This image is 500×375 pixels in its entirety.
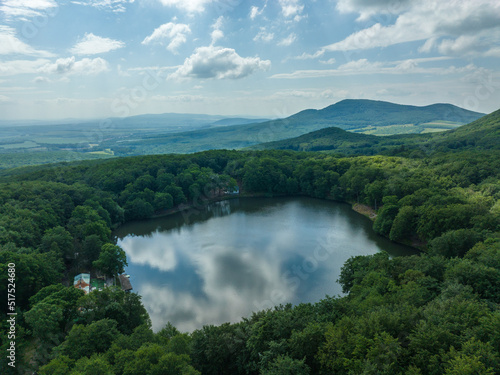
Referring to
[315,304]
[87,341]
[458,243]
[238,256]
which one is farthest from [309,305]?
[238,256]

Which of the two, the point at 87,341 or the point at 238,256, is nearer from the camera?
the point at 87,341

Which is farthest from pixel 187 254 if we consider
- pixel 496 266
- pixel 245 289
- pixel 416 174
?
pixel 416 174

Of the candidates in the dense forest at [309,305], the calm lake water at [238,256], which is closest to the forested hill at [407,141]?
the dense forest at [309,305]

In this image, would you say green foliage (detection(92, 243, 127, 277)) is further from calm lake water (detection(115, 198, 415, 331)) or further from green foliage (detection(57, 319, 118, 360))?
green foliage (detection(57, 319, 118, 360))

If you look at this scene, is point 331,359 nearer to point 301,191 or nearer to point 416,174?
point 416,174

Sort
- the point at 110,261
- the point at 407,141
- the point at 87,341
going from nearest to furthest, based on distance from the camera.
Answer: the point at 87,341 < the point at 110,261 < the point at 407,141

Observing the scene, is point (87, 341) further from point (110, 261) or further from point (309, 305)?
point (110, 261)

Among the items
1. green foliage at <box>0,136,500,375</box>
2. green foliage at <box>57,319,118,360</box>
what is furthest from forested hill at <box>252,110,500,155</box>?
green foliage at <box>57,319,118,360</box>
